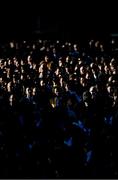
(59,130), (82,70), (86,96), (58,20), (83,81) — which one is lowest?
(59,130)

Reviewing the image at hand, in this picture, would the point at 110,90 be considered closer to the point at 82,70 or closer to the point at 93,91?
the point at 93,91

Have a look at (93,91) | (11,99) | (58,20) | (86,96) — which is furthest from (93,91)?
(58,20)

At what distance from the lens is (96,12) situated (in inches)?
888

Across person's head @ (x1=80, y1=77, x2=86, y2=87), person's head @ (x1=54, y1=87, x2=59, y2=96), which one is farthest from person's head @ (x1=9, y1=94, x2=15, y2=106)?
person's head @ (x1=80, y1=77, x2=86, y2=87)

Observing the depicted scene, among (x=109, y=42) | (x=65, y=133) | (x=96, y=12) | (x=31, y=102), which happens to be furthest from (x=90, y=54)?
(x=65, y=133)

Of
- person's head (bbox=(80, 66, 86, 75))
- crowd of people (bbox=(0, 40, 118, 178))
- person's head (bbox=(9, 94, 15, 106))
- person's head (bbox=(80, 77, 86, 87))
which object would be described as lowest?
crowd of people (bbox=(0, 40, 118, 178))

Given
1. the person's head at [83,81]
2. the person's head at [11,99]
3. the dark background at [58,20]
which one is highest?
the dark background at [58,20]

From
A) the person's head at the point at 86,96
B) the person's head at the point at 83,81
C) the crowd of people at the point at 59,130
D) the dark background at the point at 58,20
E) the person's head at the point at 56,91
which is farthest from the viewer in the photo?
the dark background at the point at 58,20

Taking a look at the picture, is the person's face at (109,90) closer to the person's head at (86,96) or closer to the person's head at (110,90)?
the person's head at (110,90)

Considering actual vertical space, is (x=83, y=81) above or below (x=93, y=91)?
above

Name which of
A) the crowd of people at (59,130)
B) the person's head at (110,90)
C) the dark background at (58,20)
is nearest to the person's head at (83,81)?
the crowd of people at (59,130)

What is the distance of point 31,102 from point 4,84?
2025 mm

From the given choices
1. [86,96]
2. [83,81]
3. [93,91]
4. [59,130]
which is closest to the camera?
[59,130]

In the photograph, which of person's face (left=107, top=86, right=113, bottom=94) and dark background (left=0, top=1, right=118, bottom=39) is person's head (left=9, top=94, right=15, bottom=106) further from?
dark background (left=0, top=1, right=118, bottom=39)
